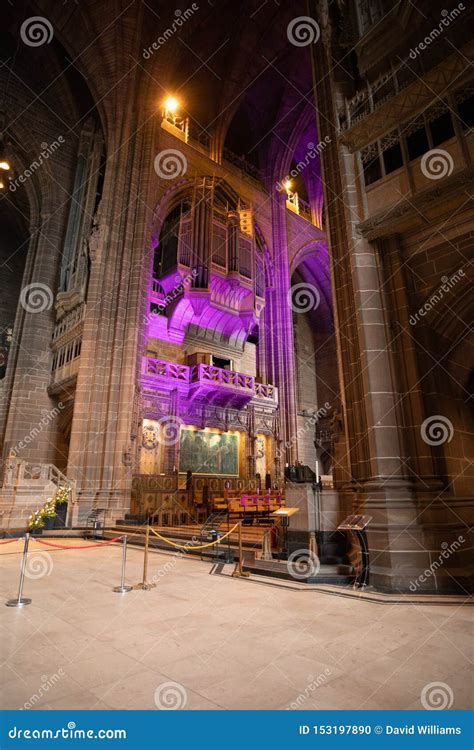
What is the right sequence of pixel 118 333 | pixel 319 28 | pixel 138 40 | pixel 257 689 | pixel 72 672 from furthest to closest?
pixel 138 40 → pixel 118 333 → pixel 319 28 → pixel 72 672 → pixel 257 689

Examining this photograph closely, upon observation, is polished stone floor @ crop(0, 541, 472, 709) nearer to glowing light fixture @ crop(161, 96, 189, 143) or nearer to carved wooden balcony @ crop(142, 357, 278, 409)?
carved wooden balcony @ crop(142, 357, 278, 409)

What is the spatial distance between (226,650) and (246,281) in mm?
17211

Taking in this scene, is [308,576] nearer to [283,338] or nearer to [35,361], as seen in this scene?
[35,361]

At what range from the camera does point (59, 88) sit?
19250 mm

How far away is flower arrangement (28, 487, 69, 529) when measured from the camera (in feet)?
37.4

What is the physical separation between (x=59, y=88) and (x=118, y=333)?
1348cm

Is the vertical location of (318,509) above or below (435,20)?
below

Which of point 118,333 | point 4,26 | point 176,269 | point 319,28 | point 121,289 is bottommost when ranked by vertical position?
point 118,333

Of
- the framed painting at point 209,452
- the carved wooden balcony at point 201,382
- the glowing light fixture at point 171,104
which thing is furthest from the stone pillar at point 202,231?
the framed painting at point 209,452

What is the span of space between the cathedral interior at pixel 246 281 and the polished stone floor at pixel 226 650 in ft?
2.02

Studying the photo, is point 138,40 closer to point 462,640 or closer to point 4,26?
point 4,26

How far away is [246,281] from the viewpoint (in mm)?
19000

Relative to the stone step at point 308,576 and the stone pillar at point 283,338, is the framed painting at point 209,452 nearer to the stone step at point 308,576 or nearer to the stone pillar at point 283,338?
the stone pillar at point 283,338

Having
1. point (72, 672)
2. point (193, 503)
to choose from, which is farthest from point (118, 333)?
point (72, 672)
